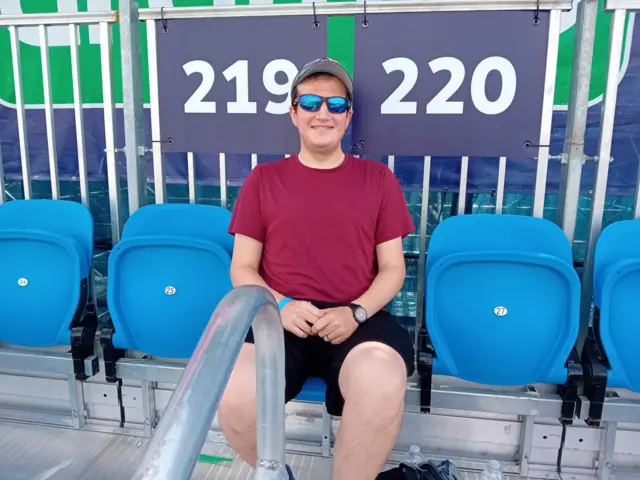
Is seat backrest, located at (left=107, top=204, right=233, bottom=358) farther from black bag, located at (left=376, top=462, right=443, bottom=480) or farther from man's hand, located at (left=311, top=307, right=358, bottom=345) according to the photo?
black bag, located at (left=376, top=462, right=443, bottom=480)

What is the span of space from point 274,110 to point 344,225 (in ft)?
2.03

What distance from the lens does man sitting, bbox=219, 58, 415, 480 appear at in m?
1.49

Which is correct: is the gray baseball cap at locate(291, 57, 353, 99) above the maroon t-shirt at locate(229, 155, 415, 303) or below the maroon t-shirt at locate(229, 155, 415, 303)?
above

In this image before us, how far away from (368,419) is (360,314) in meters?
0.32

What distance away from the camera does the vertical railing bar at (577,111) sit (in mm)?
1736

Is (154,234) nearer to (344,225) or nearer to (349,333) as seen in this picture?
(344,225)

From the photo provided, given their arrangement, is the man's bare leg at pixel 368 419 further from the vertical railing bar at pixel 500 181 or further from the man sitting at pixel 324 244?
the vertical railing bar at pixel 500 181

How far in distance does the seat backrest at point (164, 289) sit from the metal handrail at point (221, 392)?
98 cm

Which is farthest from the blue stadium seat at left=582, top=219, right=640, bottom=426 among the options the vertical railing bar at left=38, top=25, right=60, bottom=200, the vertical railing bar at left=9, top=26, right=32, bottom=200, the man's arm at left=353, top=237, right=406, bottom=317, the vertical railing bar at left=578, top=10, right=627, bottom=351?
the vertical railing bar at left=9, top=26, right=32, bottom=200

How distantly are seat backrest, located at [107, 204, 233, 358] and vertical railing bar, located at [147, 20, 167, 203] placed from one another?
0.33m

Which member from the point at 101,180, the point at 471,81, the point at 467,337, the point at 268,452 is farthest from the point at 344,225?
the point at 101,180

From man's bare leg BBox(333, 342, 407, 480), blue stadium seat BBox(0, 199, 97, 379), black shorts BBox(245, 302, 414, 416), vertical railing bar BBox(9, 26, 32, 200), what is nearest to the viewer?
man's bare leg BBox(333, 342, 407, 480)

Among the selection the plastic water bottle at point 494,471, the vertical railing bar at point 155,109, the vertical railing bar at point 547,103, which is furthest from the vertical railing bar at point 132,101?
the plastic water bottle at point 494,471

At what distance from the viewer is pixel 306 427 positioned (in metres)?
2.15
